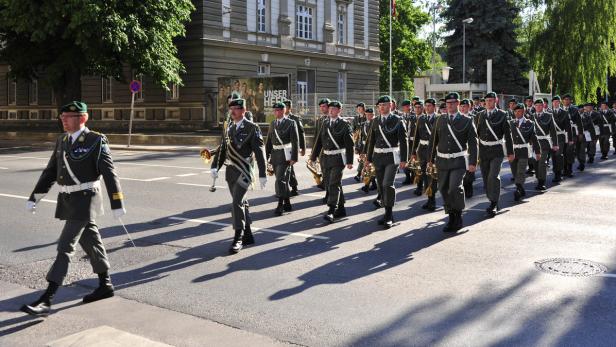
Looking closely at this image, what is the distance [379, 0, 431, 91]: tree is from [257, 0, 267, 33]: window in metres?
24.6

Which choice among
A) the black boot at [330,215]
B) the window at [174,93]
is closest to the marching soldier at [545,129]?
the black boot at [330,215]

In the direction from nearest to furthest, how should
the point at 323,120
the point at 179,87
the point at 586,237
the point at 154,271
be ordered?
1. the point at 154,271
2. the point at 586,237
3. the point at 323,120
4. the point at 179,87

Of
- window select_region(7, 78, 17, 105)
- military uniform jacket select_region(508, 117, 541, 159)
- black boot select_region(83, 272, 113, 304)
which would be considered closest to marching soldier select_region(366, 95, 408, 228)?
military uniform jacket select_region(508, 117, 541, 159)

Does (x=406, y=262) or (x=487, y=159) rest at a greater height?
(x=487, y=159)

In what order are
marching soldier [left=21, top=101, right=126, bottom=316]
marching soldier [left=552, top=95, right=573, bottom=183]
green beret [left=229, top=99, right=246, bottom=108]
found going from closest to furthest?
1. marching soldier [left=21, top=101, right=126, bottom=316]
2. green beret [left=229, top=99, right=246, bottom=108]
3. marching soldier [left=552, top=95, right=573, bottom=183]

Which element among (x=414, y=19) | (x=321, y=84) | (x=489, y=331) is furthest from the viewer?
(x=414, y=19)

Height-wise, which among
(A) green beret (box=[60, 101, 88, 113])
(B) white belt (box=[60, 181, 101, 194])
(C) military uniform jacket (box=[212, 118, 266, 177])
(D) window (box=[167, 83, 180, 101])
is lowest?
(B) white belt (box=[60, 181, 101, 194])

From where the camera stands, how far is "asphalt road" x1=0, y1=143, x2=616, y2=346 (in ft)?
17.7

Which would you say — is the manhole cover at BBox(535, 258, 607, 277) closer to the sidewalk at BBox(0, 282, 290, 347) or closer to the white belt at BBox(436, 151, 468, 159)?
the white belt at BBox(436, 151, 468, 159)

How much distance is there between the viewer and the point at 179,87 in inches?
1526

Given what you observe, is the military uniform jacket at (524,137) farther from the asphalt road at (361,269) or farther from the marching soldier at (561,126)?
the marching soldier at (561,126)

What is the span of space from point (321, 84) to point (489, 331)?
4042 cm

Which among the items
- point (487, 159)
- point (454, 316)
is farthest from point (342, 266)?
point (487, 159)

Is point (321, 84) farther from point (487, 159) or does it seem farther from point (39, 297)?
point (39, 297)
